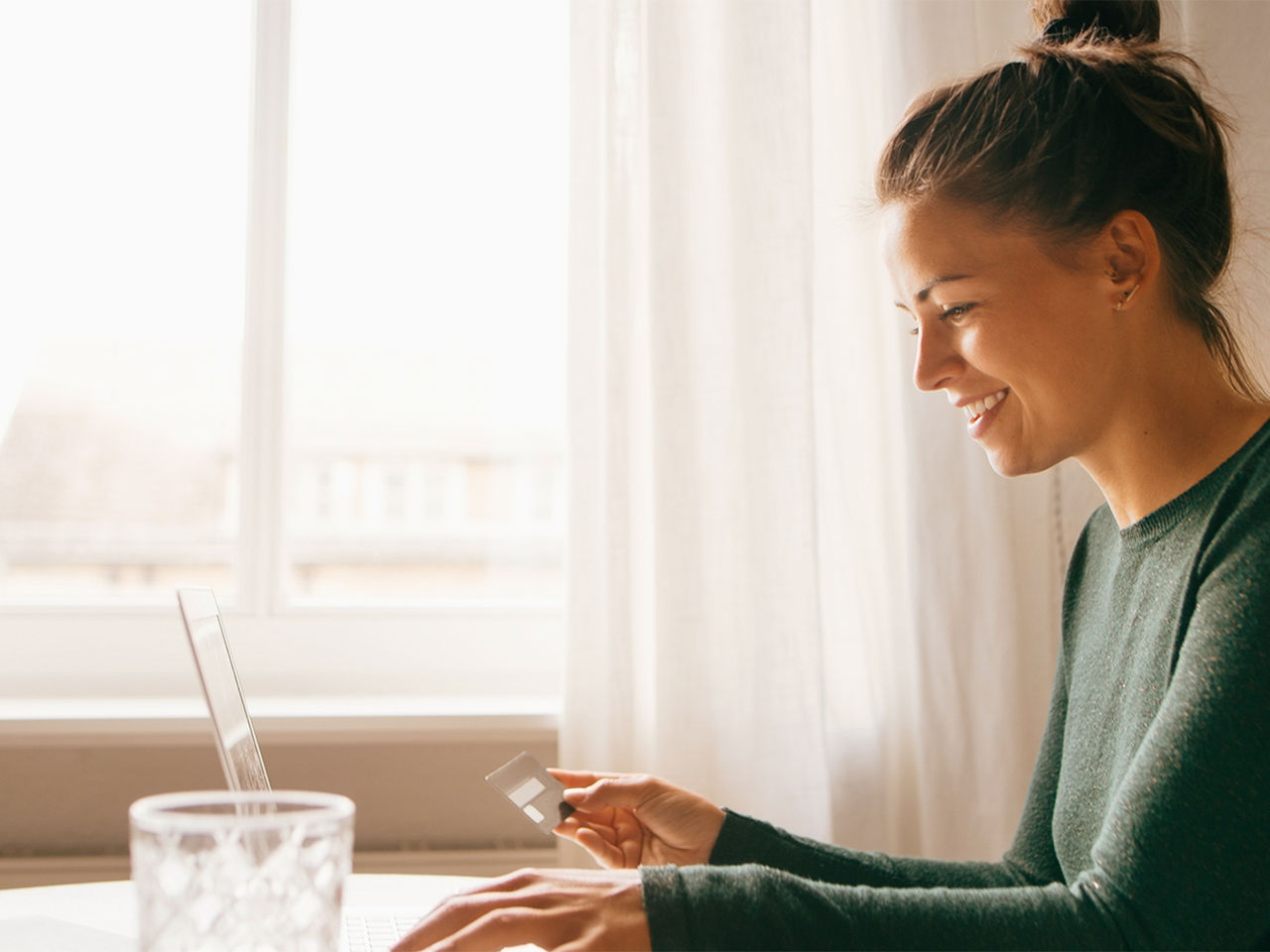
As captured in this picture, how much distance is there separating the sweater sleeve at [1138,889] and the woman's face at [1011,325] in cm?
31

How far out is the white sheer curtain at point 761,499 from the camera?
4.89 ft

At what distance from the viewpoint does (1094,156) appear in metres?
0.96

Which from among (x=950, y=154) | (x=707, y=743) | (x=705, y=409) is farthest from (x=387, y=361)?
(x=950, y=154)

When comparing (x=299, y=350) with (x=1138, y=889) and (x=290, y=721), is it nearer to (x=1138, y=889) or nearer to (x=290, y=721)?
(x=290, y=721)

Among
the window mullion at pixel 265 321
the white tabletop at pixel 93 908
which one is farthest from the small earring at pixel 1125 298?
the window mullion at pixel 265 321

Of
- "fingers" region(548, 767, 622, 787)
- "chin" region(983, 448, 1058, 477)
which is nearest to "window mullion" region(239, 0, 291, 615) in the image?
"fingers" region(548, 767, 622, 787)

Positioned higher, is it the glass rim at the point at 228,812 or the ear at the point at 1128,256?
the ear at the point at 1128,256

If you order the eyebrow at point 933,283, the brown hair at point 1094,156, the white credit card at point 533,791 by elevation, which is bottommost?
the white credit card at point 533,791

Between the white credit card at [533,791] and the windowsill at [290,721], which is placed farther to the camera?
the windowsill at [290,721]

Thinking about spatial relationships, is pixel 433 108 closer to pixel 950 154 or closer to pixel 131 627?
pixel 131 627

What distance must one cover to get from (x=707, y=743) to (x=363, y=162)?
1.09m

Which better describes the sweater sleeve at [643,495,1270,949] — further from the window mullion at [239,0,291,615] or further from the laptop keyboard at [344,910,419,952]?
the window mullion at [239,0,291,615]

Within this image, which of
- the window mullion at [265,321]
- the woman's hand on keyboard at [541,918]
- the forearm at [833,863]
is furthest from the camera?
the window mullion at [265,321]

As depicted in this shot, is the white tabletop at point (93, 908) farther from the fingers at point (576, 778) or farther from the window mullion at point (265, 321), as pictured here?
the window mullion at point (265, 321)
